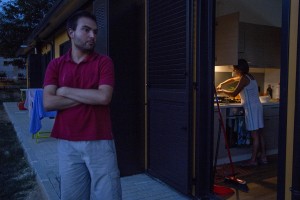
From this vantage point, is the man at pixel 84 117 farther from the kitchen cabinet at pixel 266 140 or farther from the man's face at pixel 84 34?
the kitchen cabinet at pixel 266 140

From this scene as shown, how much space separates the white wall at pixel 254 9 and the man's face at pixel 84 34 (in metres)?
3.66

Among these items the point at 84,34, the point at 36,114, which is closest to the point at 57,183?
the point at 84,34

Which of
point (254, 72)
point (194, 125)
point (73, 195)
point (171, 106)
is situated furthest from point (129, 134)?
point (254, 72)

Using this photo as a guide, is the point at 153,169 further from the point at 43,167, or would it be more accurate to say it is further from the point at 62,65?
the point at 62,65

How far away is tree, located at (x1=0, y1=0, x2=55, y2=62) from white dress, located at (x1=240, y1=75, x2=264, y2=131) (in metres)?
22.8

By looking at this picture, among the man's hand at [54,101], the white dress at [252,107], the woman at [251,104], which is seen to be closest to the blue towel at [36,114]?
the woman at [251,104]

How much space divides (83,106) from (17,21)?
83.7 ft

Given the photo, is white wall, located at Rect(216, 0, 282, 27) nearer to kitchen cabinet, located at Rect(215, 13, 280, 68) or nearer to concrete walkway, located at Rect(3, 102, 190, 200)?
kitchen cabinet, located at Rect(215, 13, 280, 68)

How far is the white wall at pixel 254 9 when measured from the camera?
17.9 ft

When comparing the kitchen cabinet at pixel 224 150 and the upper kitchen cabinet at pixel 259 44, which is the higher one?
the upper kitchen cabinet at pixel 259 44

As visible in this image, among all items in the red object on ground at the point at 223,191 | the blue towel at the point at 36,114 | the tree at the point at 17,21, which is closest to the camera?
the red object on ground at the point at 223,191

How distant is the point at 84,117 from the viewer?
6.61ft

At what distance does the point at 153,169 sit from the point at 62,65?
2.22m

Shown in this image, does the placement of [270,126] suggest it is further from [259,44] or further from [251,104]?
[259,44]
